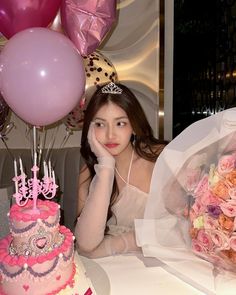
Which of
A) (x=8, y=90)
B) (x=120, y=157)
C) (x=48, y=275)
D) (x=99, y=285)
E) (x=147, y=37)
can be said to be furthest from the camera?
(x=147, y=37)

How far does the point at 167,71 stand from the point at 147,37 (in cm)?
34

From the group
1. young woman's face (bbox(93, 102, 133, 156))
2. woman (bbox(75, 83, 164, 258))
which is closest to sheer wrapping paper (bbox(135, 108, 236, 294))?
woman (bbox(75, 83, 164, 258))

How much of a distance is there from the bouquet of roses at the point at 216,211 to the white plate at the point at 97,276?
0.31 meters

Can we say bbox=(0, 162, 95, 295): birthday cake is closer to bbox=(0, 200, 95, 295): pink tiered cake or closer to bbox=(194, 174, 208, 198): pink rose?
bbox=(0, 200, 95, 295): pink tiered cake

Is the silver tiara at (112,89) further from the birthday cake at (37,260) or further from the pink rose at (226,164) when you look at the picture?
the pink rose at (226,164)

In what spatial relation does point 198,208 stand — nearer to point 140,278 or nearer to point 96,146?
point 140,278

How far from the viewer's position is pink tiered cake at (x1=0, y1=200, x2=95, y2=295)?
2.99ft

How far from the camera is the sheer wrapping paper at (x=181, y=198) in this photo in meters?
0.84

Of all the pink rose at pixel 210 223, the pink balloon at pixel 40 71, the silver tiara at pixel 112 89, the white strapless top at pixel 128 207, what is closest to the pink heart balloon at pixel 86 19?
the silver tiara at pixel 112 89

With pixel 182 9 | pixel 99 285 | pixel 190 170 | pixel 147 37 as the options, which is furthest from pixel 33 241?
pixel 182 9

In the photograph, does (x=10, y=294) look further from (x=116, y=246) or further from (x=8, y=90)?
(x=8, y=90)

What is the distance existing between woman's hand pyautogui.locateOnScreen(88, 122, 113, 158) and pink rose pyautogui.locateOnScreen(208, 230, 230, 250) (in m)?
0.85

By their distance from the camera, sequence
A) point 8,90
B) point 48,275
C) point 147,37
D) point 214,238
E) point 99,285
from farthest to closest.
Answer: point 147,37 < point 8,90 < point 99,285 < point 48,275 < point 214,238

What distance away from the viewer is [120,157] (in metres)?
1.97
